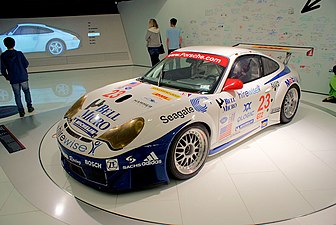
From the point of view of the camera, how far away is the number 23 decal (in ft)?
10.7

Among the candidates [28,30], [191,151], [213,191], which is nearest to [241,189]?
[213,191]

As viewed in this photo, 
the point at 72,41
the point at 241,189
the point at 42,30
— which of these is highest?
the point at 42,30

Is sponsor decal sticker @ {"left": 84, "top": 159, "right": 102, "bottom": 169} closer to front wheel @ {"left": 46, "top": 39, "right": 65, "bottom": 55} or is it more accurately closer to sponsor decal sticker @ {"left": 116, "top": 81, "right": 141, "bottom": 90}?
sponsor decal sticker @ {"left": 116, "top": 81, "right": 141, "bottom": 90}

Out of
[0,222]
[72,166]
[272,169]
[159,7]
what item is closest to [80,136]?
[72,166]

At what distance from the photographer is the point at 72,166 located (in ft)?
8.25

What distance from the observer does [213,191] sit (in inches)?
97.2

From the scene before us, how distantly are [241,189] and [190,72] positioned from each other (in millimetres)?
1409

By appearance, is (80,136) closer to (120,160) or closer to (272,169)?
(120,160)

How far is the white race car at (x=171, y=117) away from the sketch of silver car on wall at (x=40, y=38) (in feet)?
21.2

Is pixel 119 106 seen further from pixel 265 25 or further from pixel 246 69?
pixel 265 25

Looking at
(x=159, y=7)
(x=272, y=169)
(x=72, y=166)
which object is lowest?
(x=272, y=169)

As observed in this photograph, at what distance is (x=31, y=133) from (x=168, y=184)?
232cm

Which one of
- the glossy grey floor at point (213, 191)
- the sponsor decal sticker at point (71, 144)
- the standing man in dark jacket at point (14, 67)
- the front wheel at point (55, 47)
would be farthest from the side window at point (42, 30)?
the sponsor decal sticker at point (71, 144)

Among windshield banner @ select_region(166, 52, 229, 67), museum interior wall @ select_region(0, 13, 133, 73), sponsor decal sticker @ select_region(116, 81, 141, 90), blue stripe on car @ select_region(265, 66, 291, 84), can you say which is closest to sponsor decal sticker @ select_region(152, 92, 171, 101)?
sponsor decal sticker @ select_region(116, 81, 141, 90)
